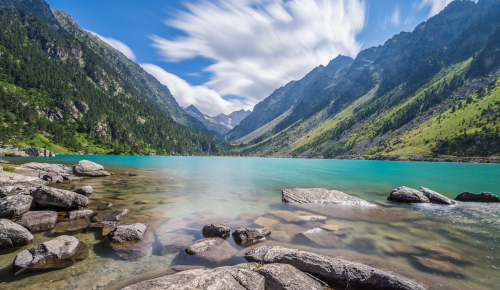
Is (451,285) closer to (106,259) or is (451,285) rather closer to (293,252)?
(293,252)

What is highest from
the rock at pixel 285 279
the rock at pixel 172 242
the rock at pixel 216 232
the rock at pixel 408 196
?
the rock at pixel 408 196

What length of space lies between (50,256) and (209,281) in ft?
25.7

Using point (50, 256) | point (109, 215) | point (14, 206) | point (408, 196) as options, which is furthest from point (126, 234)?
point (408, 196)

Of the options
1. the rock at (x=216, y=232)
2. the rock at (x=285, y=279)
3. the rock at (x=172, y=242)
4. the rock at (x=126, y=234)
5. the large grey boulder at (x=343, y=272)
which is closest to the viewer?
the rock at (x=285, y=279)

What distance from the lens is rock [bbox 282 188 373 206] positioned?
21562 millimetres

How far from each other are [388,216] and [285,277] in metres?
15.1

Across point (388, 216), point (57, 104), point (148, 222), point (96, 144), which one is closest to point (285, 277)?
point (148, 222)

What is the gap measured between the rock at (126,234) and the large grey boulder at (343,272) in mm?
7479

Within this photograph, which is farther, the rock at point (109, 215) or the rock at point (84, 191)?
the rock at point (84, 191)

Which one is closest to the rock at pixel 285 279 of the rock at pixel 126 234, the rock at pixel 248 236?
the rock at pixel 248 236

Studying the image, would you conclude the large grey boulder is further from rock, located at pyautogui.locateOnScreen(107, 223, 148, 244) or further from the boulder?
the boulder

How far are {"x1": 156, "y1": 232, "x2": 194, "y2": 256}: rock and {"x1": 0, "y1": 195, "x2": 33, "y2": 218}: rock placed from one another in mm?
10797

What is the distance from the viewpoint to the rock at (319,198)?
21.6 m

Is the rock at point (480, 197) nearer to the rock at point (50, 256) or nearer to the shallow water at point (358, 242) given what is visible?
the shallow water at point (358, 242)
